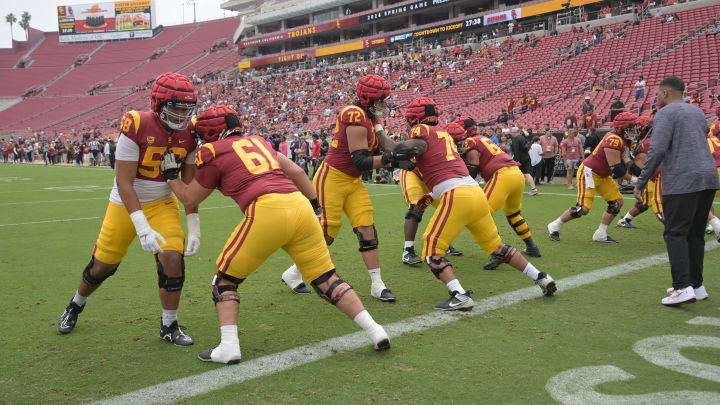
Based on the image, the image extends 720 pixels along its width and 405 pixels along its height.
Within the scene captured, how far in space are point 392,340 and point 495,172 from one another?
132 inches

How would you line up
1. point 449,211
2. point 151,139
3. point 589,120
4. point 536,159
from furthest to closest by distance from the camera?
point 589,120 → point 536,159 → point 449,211 → point 151,139

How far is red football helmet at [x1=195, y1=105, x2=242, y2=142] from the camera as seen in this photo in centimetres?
377

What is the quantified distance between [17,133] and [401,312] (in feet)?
218

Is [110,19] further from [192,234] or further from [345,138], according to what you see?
[192,234]

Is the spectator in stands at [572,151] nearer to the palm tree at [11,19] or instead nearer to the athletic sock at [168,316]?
the athletic sock at [168,316]

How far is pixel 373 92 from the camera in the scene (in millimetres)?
4859

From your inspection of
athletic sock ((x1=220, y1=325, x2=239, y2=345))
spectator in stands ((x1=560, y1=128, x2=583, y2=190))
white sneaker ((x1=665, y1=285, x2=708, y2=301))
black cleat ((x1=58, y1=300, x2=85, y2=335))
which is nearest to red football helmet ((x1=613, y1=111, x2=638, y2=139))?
white sneaker ((x1=665, y1=285, x2=708, y2=301))

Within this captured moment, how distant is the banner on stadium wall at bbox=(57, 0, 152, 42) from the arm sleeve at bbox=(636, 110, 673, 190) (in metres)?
77.8

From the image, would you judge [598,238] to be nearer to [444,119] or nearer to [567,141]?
[567,141]

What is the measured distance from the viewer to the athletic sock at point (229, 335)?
351 centimetres

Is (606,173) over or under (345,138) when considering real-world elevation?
under

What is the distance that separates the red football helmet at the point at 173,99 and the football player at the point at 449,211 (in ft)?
5.90

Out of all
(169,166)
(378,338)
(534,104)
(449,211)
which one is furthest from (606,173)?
(534,104)

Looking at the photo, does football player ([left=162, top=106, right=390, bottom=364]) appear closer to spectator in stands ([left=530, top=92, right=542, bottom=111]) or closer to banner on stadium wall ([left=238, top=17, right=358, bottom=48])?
spectator in stands ([left=530, top=92, right=542, bottom=111])
